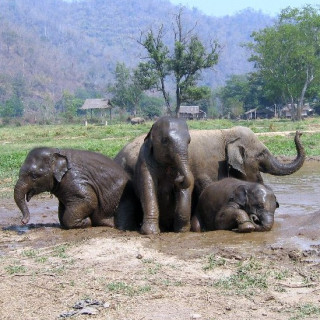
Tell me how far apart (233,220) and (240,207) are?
0.22 meters

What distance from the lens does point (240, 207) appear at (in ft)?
30.6

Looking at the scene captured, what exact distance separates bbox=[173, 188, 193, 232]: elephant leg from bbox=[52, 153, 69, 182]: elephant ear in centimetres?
182

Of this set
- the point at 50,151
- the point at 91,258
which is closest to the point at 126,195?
the point at 50,151

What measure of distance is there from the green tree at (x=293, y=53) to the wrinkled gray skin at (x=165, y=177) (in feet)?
198

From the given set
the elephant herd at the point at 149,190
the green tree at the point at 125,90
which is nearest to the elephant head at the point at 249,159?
the elephant herd at the point at 149,190

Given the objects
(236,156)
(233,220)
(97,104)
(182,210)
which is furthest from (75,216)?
(97,104)

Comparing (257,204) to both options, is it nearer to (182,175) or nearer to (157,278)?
(182,175)

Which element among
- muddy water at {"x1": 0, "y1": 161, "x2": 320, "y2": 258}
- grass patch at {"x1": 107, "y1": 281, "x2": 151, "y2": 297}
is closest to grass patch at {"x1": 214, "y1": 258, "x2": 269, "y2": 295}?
grass patch at {"x1": 107, "y1": 281, "x2": 151, "y2": 297}

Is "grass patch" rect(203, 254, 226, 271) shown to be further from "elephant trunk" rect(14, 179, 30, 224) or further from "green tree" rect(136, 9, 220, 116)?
"green tree" rect(136, 9, 220, 116)

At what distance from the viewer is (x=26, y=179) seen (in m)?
9.87

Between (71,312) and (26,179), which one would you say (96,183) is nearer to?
(26,179)

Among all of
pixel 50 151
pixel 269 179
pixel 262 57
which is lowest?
pixel 269 179

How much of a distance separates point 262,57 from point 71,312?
7115 centimetres

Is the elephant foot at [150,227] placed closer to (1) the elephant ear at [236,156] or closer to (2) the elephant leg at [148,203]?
(2) the elephant leg at [148,203]
